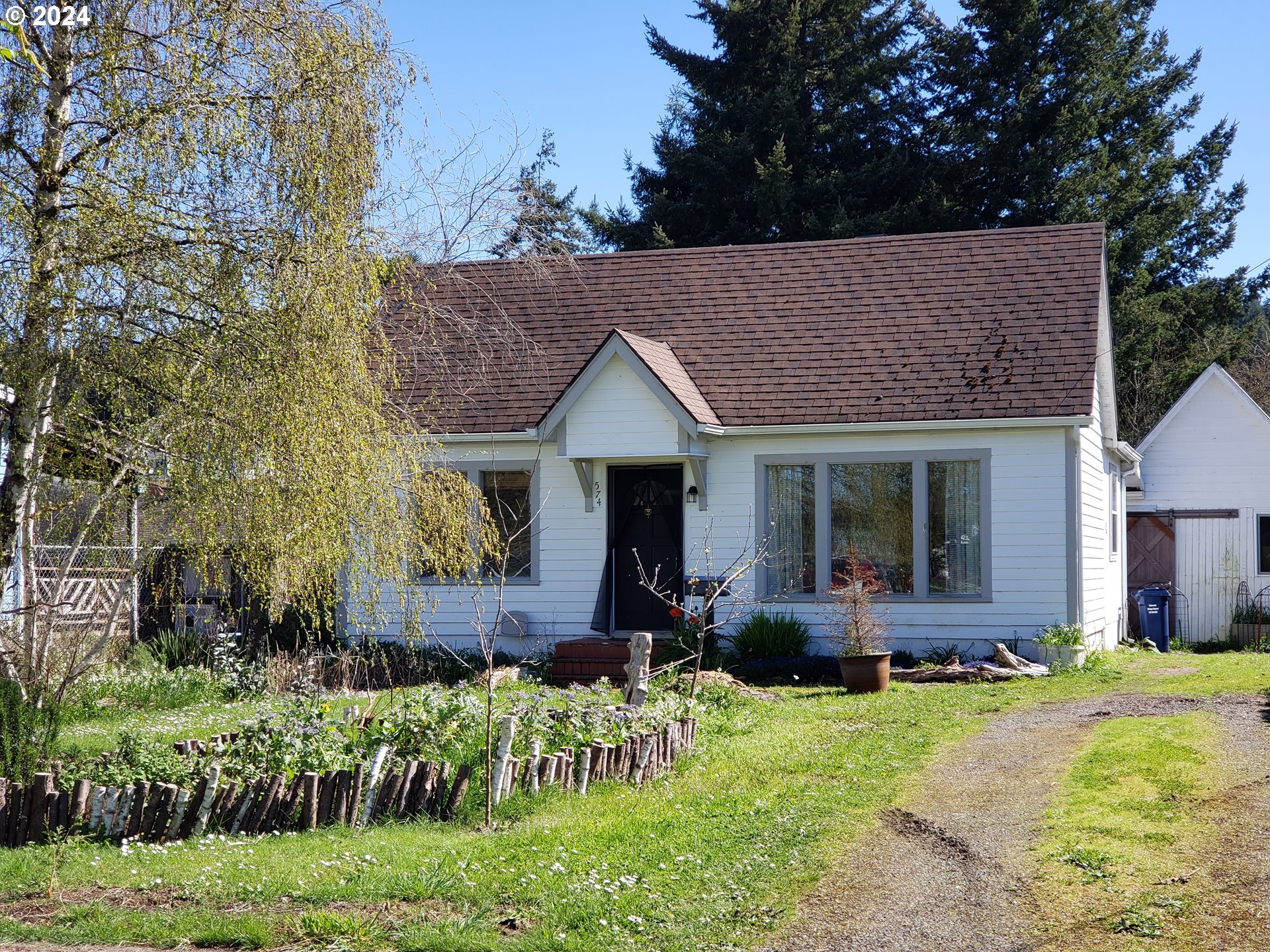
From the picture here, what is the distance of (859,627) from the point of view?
14047 mm

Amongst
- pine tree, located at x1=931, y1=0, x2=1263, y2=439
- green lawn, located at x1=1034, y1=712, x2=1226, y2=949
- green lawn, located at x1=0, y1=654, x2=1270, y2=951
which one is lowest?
green lawn, located at x1=0, y1=654, x2=1270, y2=951

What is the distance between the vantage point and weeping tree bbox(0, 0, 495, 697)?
761 centimetres

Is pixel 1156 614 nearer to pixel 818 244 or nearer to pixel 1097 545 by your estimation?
pixel 1097 545

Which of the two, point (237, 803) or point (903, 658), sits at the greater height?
point (903, 658)

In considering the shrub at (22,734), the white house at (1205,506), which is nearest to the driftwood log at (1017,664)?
the white house at (1205,506)

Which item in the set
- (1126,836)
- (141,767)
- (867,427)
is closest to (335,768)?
(141,767)

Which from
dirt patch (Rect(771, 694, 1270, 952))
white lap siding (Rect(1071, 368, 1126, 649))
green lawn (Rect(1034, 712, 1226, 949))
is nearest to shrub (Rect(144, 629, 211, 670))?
dirt patch (Rect(771, 694, 1270, 952))

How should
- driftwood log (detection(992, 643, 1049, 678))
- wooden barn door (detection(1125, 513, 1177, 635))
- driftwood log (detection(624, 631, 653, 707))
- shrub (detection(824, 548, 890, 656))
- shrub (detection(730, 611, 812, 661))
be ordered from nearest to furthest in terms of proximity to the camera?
driftwood log (detection(624, 631, 653, 707)), shrub (detection(824, 548, 890, 656)), driftwood log (detection(992, 643, 1049, 678)), shrub (detection(730, 611, 812, 661)), wooden barn door (detection(1125, 513, 1177, 635))

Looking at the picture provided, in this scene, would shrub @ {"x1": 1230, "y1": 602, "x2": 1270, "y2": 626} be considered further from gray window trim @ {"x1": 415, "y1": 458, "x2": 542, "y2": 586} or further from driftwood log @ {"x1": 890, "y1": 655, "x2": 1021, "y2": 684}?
gray window trim @ {"x1": 415, "y1": 458, "x2": 542, "y2": 586}

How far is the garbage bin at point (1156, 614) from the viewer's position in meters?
20.0

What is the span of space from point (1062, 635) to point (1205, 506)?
980 centimetres

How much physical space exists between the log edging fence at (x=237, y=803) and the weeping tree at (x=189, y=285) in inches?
57.8

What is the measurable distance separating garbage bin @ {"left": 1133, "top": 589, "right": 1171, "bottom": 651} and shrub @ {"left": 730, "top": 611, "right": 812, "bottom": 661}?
7.40 metres

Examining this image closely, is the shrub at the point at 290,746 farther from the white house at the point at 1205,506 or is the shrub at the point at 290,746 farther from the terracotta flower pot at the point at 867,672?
the white house at the point at 1205,506
